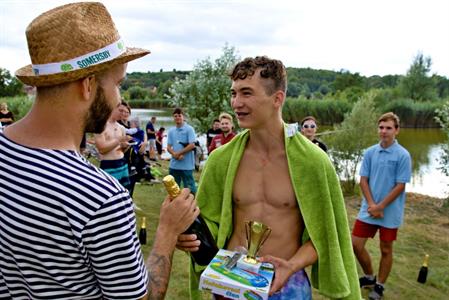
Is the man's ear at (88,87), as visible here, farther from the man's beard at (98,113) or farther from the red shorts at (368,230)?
the red shorts at (368,230)

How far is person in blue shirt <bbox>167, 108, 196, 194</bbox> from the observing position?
695 centimetres

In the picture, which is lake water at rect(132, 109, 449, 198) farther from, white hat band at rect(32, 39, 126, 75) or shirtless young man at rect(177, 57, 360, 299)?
white hat band at rect(32, 39, 126, 75)

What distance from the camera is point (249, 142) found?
253 cm

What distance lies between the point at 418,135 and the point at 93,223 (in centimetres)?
2663

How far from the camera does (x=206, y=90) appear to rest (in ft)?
48.5

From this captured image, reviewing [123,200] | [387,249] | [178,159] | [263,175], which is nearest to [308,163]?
[263,175]

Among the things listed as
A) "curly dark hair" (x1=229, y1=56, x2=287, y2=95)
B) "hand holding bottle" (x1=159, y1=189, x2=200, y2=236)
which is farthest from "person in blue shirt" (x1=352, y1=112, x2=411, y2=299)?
"hand holding bottle" (x1=159, y1=189, x2=200, y2=236)

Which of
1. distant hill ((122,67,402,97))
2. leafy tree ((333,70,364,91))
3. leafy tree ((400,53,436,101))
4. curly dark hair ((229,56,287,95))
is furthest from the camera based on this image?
leafy tree ((333,70,364,91))

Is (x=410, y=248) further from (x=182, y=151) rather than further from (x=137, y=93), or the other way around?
(x=137, y=93)

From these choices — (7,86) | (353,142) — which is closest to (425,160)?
(353,142)

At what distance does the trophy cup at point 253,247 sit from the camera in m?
1.82

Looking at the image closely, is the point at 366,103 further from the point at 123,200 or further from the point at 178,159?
the point at 123,200

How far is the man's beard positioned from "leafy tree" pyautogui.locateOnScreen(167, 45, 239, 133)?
1317 cm

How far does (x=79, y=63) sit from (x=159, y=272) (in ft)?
2.43
